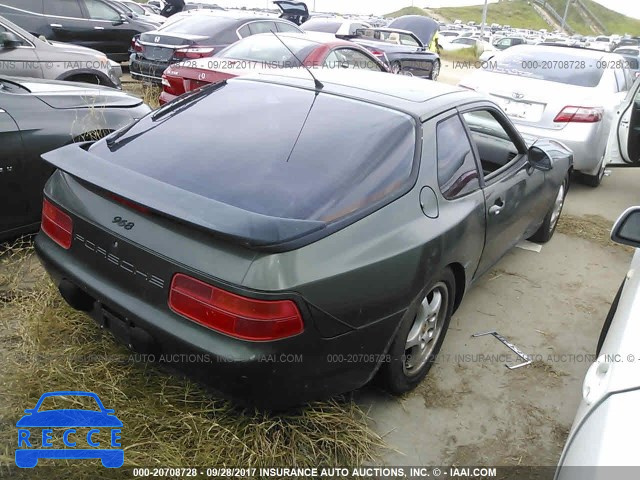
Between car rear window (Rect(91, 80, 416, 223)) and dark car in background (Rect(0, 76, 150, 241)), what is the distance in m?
1.06

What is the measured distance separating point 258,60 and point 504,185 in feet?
13.9

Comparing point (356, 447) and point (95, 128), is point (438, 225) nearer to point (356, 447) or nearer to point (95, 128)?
point (356, 447)

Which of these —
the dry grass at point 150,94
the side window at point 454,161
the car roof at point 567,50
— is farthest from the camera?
the dry grass at point 150,94

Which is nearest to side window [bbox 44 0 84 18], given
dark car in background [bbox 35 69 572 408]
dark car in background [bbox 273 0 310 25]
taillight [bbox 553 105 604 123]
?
dark car in background [bbox 273 0 310 25]

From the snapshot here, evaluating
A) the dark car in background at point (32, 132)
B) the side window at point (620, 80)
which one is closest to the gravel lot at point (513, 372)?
the dark car in background at point (32, 132)

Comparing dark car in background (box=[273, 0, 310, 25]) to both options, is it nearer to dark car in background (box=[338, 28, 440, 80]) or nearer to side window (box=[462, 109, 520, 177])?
dark car in background (box=[338, 28, 440, 80])

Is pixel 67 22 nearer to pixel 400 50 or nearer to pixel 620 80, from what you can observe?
pixel 400 50

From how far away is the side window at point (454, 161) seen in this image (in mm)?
2650

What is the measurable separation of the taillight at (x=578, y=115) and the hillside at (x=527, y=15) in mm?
86383

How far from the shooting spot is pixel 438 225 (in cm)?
248

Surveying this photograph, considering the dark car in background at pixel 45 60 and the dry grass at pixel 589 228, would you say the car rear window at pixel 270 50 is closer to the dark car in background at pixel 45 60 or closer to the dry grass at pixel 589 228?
the dark car in background at pixel 45 60

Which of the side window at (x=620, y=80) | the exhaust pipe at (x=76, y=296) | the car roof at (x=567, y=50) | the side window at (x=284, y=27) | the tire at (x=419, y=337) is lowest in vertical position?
the tire at (x=419, y=337)

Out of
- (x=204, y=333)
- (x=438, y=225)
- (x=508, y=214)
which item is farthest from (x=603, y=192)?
(x=204, y=333)

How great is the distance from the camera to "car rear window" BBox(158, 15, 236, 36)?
26.4 ft
